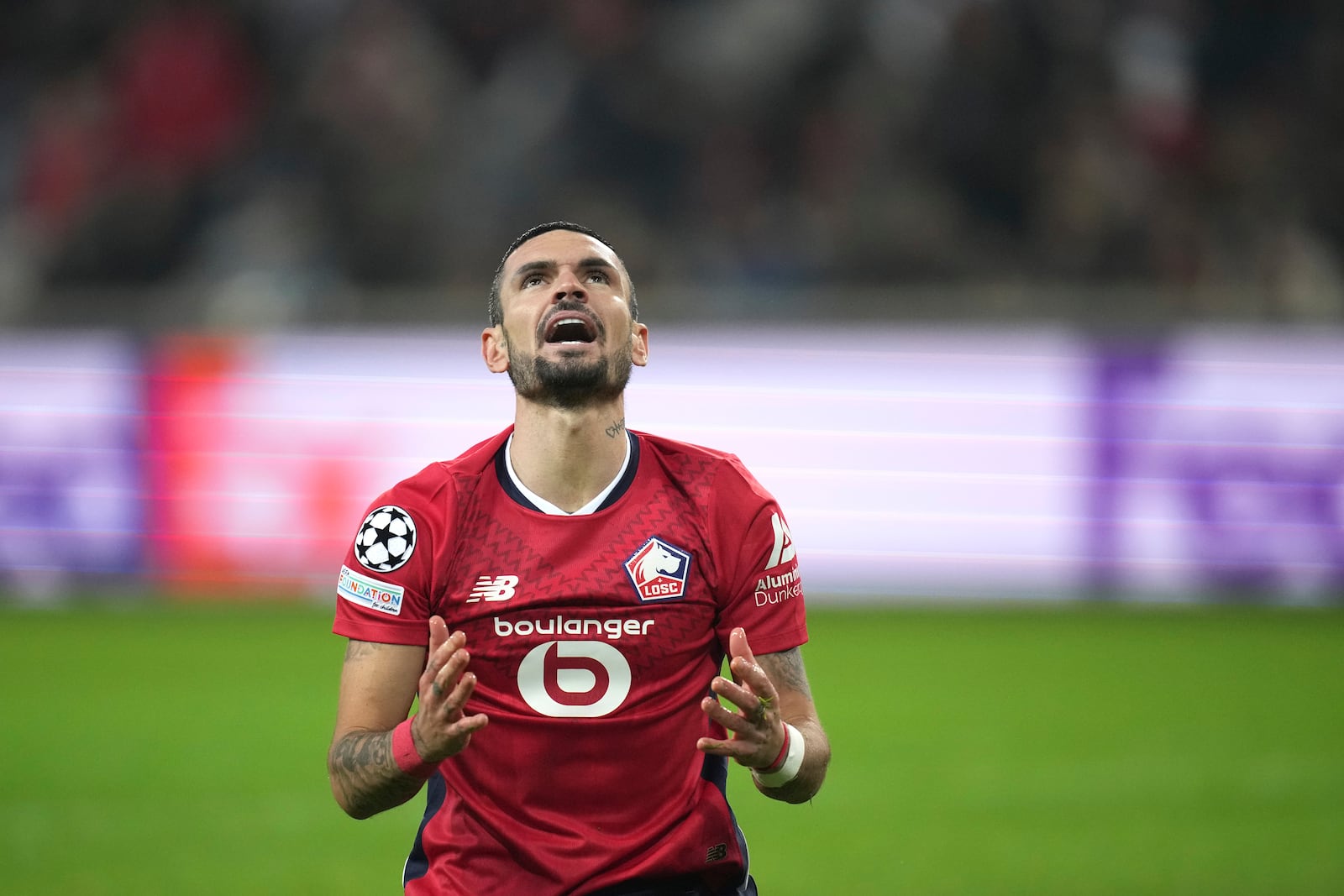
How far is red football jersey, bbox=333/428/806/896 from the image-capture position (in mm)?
3596

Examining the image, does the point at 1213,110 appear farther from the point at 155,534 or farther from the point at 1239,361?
the point at 155,534

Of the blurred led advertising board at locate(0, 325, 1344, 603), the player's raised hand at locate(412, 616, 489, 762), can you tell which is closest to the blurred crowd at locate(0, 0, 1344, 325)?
the blurred led advertising board at locate(0, 325, 1344, 603)

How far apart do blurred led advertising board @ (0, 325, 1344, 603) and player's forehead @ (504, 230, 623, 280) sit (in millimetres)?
6446

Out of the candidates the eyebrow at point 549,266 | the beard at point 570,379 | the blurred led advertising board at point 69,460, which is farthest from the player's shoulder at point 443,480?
the blurred led advertising board at point 69,460

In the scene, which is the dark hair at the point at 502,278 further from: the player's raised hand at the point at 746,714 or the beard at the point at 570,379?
the player's raised hand at the point at 746,714

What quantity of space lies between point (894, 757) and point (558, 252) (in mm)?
3926

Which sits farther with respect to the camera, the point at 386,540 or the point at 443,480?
the point at 443,480

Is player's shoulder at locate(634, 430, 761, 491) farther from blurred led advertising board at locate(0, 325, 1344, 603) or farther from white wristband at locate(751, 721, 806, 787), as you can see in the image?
blurred led advertising board at locate(0, 325, 1344, 603)

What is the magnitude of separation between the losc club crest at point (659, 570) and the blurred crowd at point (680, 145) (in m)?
7.68

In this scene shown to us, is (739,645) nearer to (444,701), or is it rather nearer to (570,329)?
(444,701)

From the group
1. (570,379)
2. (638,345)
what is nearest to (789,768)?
(570,379)

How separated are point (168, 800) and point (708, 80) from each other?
324 inches

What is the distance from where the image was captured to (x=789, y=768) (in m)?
3.51

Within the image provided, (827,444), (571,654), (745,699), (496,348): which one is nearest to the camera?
(745,699)
